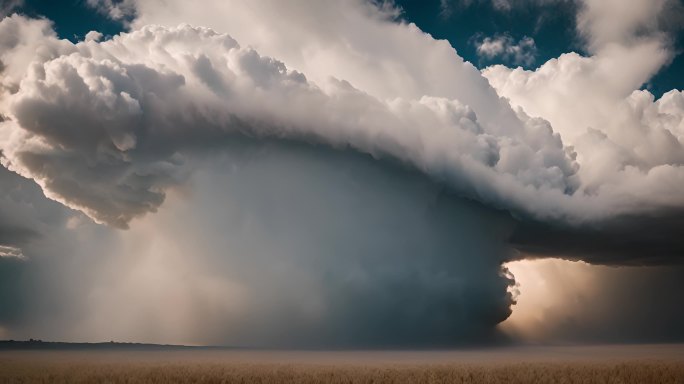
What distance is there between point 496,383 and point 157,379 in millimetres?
22448

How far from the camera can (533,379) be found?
1319 inches

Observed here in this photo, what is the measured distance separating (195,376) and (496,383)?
68.9 feet

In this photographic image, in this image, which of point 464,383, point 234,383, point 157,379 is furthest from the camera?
point 157,379

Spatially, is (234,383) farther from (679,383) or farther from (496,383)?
(679,383)

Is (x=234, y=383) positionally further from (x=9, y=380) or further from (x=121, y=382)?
(x=9, y=380)

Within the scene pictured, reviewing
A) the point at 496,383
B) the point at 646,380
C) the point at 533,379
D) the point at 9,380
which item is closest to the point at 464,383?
the point at 496,383

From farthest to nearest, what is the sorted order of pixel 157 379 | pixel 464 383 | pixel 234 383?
pixel 157 379 → pixel 234 383 → pixel 464 383

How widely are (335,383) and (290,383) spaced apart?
279cm

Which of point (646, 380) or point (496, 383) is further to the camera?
point (646, 380)

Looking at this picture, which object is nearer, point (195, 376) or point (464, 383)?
point (464, 383)

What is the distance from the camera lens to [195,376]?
117ft

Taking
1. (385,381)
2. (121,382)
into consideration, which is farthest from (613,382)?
(121,382)

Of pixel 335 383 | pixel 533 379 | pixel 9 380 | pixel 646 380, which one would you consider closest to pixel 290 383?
pixel 335 383

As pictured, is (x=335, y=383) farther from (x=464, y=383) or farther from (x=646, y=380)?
(x=646, y=380)
